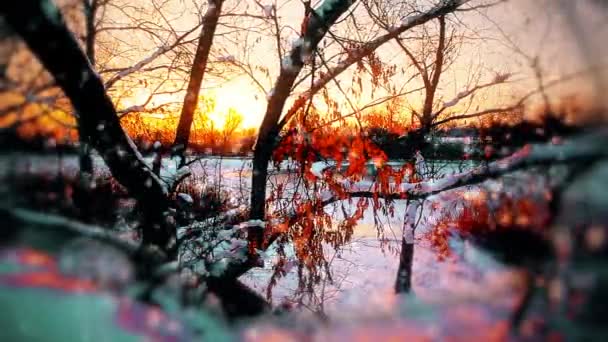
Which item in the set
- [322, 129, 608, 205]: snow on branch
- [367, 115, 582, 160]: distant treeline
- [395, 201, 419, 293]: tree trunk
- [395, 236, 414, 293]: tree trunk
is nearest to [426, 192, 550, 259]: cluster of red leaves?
[322, 129, 608, 205]: snow on branch

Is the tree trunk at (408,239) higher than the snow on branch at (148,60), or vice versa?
the snow on branch at (148,60)

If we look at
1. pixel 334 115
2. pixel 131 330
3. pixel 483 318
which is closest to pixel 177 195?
Answer: pixel 334 115

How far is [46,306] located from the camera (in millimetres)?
1475

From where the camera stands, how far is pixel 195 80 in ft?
16.0

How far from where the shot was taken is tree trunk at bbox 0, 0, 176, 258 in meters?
2.04

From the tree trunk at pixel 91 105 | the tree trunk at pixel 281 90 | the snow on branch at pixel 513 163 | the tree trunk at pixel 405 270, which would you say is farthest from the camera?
the tree trunk at pixel 281 90

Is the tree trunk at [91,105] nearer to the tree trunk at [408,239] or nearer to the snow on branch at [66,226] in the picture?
the snow on branch at [66,226]

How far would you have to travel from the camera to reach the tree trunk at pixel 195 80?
4.74 m

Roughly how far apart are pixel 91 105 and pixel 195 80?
2420 mm

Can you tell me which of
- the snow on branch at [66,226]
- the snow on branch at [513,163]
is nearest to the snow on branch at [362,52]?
the snow on branch at [513,163]

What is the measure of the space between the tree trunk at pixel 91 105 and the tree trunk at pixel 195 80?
155cm

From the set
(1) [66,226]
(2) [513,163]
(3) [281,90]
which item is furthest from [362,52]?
(1) [66,226]

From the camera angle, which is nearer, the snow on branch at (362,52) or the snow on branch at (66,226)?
the snow on branch at (66,226)

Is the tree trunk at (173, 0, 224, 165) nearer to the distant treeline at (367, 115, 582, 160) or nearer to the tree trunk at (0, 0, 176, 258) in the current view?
the tree trunk at (0, 0, 176, 258)
